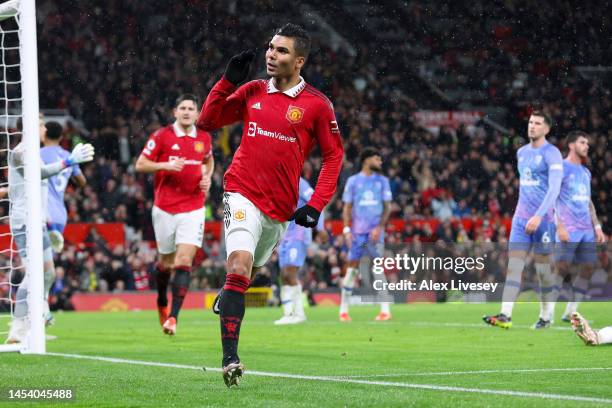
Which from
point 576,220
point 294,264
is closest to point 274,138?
point 576,220

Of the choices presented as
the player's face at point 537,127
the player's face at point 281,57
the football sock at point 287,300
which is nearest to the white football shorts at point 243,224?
the player's face at point 281,57

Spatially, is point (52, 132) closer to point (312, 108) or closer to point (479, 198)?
point (312, 108)

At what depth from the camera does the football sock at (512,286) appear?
39.7 ft

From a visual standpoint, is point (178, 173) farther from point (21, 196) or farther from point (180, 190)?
point (21, 196)

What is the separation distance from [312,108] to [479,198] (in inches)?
838

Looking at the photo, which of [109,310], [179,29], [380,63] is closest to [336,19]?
[380,63]

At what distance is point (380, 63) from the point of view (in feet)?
108

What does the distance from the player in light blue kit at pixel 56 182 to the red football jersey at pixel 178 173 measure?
2.78ft

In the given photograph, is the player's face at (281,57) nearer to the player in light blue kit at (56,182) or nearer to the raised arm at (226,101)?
the raised arm at (226,101)

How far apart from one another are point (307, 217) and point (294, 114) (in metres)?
0.70

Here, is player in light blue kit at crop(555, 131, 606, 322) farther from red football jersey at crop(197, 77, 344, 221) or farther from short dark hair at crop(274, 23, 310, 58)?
short dark hair at crop(274, 23, 310, 58)

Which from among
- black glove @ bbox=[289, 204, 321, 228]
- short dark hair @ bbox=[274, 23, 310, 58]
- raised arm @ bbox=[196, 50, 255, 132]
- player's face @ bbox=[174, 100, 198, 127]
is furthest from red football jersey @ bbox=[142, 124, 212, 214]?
black glove @ bbox=[289, 204, 321, 228]

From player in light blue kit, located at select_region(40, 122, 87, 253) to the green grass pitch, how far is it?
3.68 ft

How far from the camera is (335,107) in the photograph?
1212 inches
